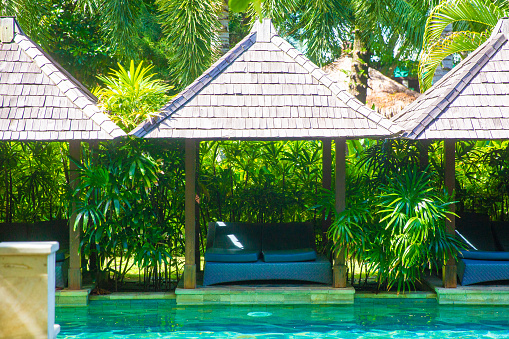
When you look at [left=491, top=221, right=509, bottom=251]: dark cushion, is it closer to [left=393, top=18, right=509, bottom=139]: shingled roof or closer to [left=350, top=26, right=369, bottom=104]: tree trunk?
[left=393, top=18, right=509, bottom=139]: shingled roof

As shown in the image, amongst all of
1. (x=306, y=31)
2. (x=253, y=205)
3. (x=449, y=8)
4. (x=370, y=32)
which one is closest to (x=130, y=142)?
(x=253, y=205)

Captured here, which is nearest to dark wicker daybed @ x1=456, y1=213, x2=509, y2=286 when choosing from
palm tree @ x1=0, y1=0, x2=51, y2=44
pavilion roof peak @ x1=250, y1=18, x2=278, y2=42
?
pavilion roof peak @ x1=250, y1=18, x2=278, y2=42

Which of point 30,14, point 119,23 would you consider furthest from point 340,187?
point 30,14

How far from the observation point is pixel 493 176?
9836mm

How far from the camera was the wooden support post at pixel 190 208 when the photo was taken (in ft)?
24.0

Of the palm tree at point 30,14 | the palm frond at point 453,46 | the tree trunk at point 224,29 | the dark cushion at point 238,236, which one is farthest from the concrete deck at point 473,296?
the palm tree at point 30,14

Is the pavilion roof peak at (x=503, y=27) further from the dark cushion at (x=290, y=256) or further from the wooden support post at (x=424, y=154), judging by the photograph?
the dark cushion at (x=290, y=256)

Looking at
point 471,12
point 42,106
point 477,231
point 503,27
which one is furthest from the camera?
point 471,12

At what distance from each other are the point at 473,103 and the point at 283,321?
377 centimetres

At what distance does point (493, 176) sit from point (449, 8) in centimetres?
308

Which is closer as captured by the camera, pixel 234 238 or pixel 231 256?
pixel 231 256

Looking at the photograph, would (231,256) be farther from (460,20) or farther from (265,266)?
(460,20)

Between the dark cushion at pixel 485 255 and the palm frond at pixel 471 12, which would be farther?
the palm frond at pixel 471 12

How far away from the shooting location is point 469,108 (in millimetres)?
7266
